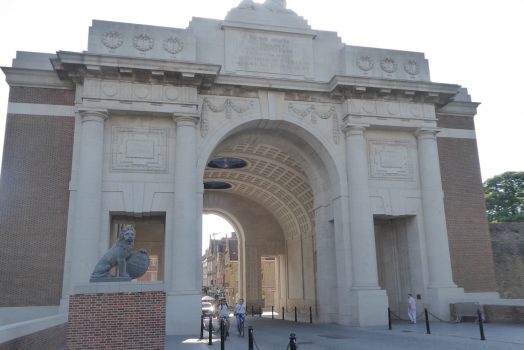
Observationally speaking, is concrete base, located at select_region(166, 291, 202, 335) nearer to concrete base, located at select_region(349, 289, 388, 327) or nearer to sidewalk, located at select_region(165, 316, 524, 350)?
sidewalk, located at select_region(165, 316, 524, 350)

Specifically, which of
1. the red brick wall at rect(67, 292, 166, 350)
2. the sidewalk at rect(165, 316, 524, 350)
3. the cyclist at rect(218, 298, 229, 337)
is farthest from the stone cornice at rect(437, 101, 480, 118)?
the red brick wall at rect(67, 292, 166, 350)

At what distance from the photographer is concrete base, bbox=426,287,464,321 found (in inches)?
861

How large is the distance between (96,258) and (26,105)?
767 centimetres

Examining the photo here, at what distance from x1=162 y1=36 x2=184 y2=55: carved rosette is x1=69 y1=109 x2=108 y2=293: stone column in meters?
4.13

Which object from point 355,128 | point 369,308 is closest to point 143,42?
point 355,128

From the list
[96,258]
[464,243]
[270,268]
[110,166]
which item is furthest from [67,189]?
[270,268]

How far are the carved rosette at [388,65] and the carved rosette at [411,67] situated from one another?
60cm

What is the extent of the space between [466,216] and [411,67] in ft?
26.8

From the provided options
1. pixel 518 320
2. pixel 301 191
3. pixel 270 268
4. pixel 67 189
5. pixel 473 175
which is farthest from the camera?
pixel 270 268

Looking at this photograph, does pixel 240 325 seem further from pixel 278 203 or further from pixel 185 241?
pixel 278 203

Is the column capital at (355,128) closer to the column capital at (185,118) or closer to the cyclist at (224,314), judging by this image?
the column capital at (185,118)

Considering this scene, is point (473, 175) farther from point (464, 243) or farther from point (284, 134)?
point (284, 134)

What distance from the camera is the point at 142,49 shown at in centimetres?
2197

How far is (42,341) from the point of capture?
38.5ft
